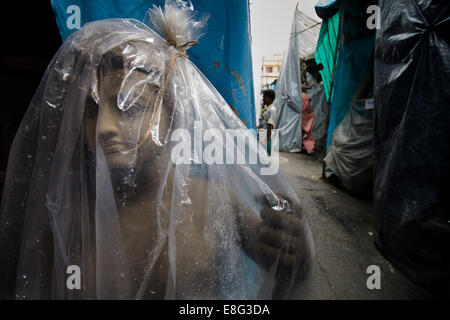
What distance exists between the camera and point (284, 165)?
4191 mm

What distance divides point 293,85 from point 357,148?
11.3ft

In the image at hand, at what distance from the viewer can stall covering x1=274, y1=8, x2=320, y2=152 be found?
4973mm

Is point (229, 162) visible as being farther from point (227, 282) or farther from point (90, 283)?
point (90, 283)

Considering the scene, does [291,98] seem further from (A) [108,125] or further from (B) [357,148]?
(A) [108,125]

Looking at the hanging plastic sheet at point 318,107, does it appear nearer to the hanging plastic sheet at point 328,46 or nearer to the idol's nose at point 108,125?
the hanging plastic sheet at point 328,46

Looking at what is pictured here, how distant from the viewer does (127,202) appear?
23.9 inches

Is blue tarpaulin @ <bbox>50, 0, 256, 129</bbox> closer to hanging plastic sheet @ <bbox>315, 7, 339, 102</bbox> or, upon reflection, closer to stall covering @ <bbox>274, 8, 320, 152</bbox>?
hanging plastic sheet @ <bbox>315, 7, 339, 102</bbox>

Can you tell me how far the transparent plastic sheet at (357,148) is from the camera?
7.56 ft

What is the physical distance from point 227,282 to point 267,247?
18 cm

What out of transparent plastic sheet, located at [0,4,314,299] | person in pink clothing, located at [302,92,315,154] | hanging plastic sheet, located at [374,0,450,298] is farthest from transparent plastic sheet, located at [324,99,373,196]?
person in pink clothing, located at [302,92,315,154]

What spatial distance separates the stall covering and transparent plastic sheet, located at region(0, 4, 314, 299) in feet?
17.2

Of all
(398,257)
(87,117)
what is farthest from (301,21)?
(87,117)

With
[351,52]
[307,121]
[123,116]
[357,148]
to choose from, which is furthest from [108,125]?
[307,121]

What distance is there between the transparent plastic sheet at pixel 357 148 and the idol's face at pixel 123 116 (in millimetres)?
2597
